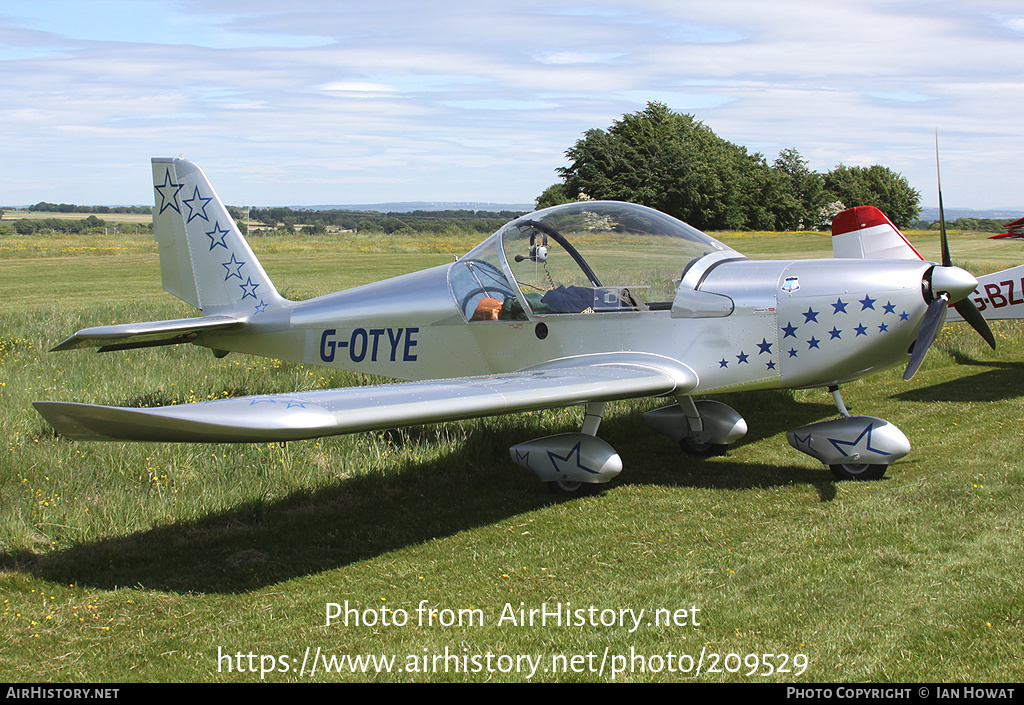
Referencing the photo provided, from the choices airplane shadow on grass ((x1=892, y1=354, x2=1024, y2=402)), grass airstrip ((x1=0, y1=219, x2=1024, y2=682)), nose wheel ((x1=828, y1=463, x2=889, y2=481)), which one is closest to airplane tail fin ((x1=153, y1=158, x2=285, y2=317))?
grass airstrip ((x1=0, y1=219, x2=1024, y2=682))

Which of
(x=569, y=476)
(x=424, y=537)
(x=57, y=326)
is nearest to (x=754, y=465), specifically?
(x=569, y=476)

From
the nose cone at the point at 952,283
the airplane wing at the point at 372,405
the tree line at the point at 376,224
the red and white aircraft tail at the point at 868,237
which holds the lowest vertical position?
the airplane wing at the point at 372,405

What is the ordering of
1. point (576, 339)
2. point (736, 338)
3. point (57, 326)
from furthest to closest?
1. point (57, 326)
2. point (576, 339)
3. point (736, 338)

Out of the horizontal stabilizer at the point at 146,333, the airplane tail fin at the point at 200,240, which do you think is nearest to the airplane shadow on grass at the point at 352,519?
the horizontal stabilizer at the point at 146,333

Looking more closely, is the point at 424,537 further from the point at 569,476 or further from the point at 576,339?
the point at 576,339

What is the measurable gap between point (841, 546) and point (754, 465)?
1966mm

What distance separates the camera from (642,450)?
7395 millimetres

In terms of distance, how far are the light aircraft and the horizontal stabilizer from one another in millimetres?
29

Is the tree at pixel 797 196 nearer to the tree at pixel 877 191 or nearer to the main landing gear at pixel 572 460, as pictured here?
the tree at pixel 877 191

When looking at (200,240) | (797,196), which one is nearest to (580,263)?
(200,240)

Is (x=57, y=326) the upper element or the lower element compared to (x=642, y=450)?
upper

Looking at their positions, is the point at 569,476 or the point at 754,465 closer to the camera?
the point at 569,476

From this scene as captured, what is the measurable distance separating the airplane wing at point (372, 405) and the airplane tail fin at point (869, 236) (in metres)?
4.38

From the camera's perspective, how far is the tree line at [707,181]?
173ft
